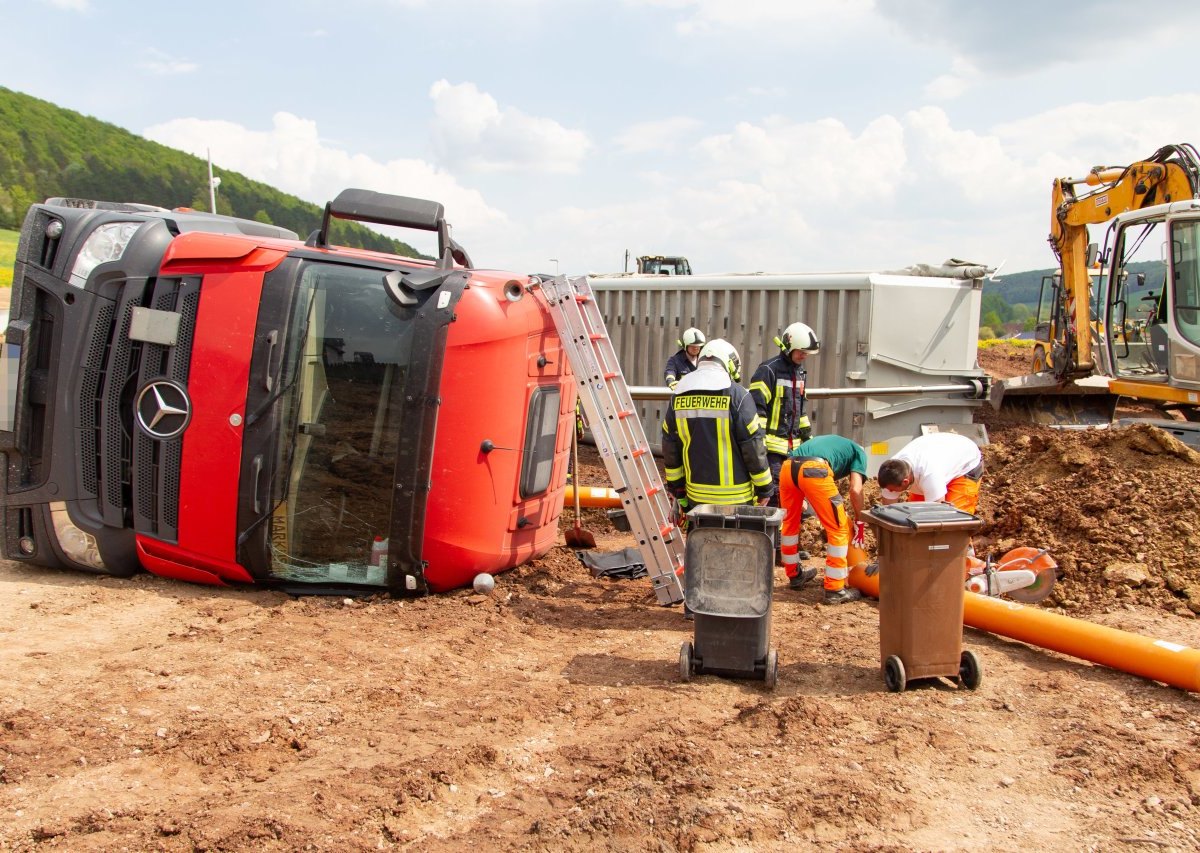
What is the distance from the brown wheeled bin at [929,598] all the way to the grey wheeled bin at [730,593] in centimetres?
60

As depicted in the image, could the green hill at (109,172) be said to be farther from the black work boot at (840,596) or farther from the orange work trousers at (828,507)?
the black work boot at (840,596)

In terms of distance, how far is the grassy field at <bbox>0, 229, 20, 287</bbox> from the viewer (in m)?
41.0

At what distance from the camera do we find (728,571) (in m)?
5.09

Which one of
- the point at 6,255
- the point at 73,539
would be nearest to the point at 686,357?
the point at 73,539

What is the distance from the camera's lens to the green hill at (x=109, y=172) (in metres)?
73.4

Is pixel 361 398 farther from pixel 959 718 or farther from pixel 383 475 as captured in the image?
pixel 959 718

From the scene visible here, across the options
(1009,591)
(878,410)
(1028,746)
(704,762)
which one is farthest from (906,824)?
(878,410)

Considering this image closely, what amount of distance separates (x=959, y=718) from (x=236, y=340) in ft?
14.4

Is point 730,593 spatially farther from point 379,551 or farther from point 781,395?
point 781,395

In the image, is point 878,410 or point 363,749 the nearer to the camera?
point 363,749

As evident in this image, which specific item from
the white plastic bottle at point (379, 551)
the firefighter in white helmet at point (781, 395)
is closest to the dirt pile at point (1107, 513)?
the firefighter in white helmet at point (781, 395)

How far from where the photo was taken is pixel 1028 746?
4281mm

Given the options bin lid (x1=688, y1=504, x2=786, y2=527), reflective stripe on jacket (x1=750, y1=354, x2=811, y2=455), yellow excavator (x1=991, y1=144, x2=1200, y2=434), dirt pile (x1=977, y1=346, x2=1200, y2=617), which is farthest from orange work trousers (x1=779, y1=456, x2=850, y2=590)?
yellow excavator (x1=991, y1=144, x2=1200, y2=434)

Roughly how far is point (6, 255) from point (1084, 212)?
50.7 meters
